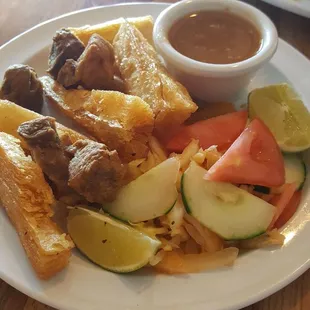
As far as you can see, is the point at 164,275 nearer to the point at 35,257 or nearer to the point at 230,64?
the point at 35,257

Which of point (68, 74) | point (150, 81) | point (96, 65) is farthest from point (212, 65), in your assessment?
point (68, 74)

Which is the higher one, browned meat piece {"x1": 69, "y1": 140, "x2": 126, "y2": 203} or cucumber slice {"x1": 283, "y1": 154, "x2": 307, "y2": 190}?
browned meat piece {"x1": 69, "y1": 140, "x2": 126, "y2": 203}

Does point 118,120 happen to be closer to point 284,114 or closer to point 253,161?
point 253,161

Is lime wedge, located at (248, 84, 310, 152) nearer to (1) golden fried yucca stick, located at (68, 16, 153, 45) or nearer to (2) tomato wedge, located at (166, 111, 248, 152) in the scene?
(2) tomato wedge, located at (166, 111, 248, 152)

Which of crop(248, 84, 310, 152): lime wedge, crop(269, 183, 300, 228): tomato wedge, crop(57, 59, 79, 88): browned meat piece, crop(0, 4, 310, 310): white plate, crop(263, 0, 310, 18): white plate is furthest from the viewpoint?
crop(263, 0, 310, 18): white plate

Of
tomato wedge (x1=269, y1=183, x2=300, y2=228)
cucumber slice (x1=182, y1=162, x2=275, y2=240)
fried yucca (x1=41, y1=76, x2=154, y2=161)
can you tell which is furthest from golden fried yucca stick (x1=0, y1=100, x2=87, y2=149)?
tomato wedge (x1=269, y1=183, x2=300, y2=228)

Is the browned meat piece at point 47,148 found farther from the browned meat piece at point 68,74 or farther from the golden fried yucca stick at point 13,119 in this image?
the browned meat piece at point 68,74

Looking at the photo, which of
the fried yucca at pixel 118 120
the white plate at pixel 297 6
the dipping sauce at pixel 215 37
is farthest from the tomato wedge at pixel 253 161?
the white plate at pixel 297 6
